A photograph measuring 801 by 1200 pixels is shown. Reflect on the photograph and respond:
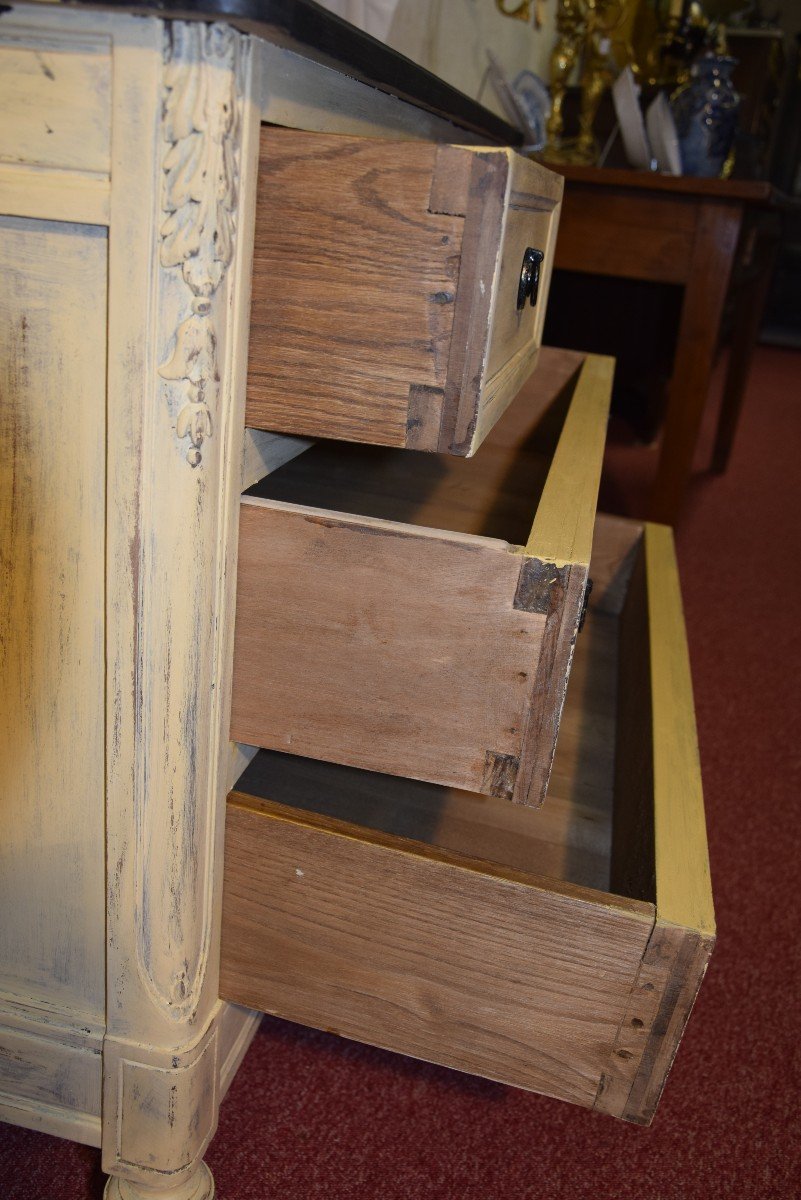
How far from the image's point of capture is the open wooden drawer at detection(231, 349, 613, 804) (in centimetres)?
57

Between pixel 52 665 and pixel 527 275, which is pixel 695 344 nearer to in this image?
pixel 527 275

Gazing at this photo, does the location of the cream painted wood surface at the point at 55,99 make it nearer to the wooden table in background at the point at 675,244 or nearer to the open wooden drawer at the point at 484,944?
the open wooden drawer at the point at 484,944

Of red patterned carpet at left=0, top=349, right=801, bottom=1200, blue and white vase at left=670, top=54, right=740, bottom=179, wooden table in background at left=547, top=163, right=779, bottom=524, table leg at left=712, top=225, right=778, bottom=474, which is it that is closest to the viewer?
red patterned carpet at left=0, top=349, right=801, bottom=1200

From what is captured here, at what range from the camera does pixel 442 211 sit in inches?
20.0

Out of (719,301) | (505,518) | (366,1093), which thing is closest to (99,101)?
(505,518)

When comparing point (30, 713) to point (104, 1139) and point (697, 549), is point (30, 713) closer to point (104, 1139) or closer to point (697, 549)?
point (104, 1139)

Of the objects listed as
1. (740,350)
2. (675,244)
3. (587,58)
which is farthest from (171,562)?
(740,350)

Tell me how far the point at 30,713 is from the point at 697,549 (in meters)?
1.76

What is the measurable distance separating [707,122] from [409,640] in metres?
1.49

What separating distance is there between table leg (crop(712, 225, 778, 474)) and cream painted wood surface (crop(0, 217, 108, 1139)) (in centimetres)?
214

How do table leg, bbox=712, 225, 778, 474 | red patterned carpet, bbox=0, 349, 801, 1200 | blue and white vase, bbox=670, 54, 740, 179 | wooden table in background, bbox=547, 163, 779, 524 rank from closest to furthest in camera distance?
red patterned carpet, bbox=0, 349, 801, 1200 < wooden table in background, bbox=547, 163, 779, 524 < blue and white vase, bbox=670, 54, 740, 179 < table leg, bbox=712, 225, 778, 474

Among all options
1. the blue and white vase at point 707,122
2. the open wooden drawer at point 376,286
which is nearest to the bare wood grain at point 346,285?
the open wooden drawer at point 376,286

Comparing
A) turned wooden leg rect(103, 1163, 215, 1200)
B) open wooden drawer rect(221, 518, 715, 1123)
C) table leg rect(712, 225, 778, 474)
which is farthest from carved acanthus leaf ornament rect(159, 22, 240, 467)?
table leg rect(712, 225, 778, 474)

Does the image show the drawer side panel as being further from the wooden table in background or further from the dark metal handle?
the wooden table in background
